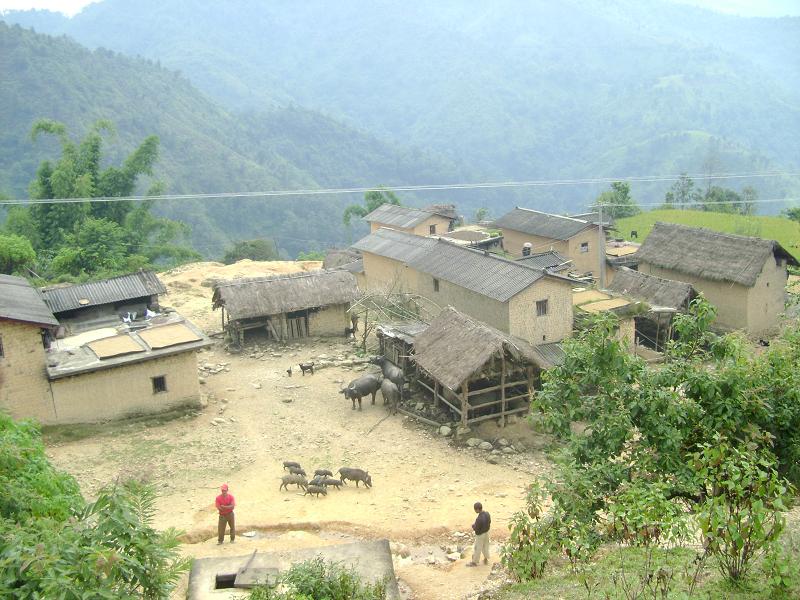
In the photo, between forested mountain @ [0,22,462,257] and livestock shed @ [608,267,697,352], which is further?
forested mountain @ [0,22,462,257]

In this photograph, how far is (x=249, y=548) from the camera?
1427cm

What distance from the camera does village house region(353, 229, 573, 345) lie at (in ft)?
78.7

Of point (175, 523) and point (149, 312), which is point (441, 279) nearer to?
point (149, 312)

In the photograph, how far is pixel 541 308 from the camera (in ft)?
79.8

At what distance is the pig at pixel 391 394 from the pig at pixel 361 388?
0.83 feet

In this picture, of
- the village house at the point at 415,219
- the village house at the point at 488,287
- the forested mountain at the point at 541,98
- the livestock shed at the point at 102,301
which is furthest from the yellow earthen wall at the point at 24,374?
the forested mountain at the point at 541,98

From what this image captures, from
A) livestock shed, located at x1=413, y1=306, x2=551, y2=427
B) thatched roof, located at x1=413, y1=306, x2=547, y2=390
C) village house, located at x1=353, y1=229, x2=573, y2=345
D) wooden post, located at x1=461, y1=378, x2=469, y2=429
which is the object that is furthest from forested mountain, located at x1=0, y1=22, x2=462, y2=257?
wooden post, located at x1=461, y1=378, x2=469, y2=429

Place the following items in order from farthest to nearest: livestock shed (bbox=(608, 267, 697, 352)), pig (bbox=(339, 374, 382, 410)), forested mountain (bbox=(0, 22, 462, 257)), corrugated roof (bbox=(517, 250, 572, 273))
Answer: forested mountain (bbox=(0, 22, 462, 257)), corrugated roof (bbox=(517, 250, 572, 273)), livestock shed (bbox=(608, 267, 697, 352)), pig (bbox=(339, 374, 382, 410))

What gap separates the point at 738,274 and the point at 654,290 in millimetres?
3465

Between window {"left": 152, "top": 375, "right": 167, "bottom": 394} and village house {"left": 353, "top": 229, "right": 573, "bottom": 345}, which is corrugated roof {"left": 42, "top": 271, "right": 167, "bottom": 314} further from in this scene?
village house {"left": 353, "top": 229, "right": 573, "bottom": 345}

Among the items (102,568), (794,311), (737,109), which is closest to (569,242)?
(794,311)

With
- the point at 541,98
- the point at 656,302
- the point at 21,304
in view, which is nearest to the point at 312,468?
the point at 21,304

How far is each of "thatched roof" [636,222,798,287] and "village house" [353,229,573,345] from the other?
9.11m

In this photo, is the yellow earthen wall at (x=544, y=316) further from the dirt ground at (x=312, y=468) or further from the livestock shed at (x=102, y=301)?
the livestock shed at (x=102, y=301)
